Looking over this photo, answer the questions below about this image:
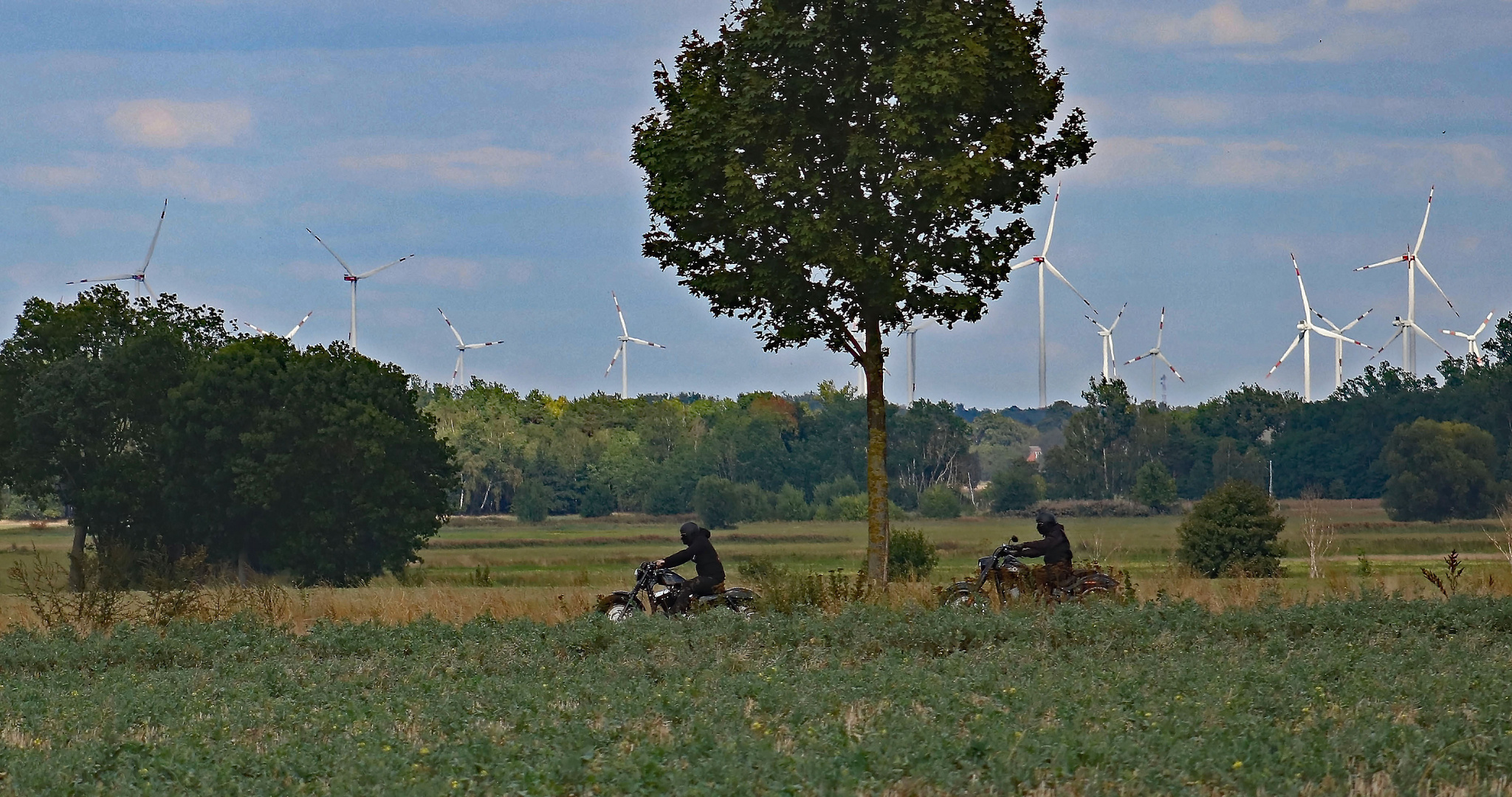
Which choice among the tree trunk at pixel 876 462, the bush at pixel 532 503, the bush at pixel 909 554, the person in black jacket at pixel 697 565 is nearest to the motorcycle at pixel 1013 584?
the person in black jacket at pixel 697 565

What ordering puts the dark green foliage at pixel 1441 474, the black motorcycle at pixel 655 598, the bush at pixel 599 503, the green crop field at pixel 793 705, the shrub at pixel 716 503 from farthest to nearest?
the bush at pixel 599 503, the shrub at pixel 716 503, the dark green foliage at pixel 1441 474, the black motorcycle at pixel 655 598, the green crop field at pixel 793 705

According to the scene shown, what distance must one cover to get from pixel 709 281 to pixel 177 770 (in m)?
17.4

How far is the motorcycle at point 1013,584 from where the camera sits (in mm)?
21406

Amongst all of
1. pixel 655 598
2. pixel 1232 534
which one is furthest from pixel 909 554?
pixel 655 598

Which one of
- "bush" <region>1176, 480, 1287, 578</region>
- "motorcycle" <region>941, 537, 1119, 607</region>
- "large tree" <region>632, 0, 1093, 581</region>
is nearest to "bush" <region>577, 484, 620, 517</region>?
"bush" <region>1176, 480, 1287, 578</region>

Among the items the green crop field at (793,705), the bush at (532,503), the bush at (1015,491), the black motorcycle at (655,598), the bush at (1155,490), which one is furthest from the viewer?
the bush at (532,503)

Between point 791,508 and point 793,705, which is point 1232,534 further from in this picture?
point 791,508

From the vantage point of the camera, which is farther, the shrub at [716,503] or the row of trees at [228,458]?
the shrub at [716,503]

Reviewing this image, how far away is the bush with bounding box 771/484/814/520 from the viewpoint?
375 ft

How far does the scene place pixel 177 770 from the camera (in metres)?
10.6

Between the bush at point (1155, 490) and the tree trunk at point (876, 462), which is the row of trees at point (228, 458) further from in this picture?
the bush at point (1155, 490)

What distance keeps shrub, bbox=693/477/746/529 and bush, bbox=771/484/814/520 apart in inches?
133

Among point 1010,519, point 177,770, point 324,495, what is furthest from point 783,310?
point 1010,519

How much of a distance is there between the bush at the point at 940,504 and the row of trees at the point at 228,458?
2357 inches
